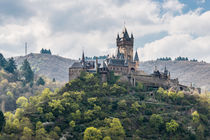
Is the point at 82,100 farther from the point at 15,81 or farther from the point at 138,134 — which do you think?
the point at 15,81

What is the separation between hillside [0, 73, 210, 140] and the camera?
270ft

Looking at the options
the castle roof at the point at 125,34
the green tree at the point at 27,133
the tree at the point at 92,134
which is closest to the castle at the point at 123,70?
the castle roof at the point at 125,34

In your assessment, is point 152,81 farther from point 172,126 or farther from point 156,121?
point 172,126

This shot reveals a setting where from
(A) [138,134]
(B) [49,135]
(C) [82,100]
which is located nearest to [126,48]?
Answer: (C) [82,100]

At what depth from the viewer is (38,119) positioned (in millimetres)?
86438

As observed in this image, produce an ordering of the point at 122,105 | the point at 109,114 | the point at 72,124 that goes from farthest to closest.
A: 1. the point at 122,105
2. the point at 109,114
3. the point at 72,124

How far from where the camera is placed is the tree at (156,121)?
90500 millimetres

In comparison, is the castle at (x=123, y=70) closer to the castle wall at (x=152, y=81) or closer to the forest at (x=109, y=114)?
the castle wall at (x=152, y=81)

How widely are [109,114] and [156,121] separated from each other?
12.1 meters

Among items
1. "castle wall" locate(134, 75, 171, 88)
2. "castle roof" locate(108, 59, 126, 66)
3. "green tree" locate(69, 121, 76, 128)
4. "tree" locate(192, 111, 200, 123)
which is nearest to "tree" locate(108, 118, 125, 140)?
"green tree" locate(69, 121, 76, 128)

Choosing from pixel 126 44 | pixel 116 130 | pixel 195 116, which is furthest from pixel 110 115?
pixel 126 44

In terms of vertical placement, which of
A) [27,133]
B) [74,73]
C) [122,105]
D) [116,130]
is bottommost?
[116,130]

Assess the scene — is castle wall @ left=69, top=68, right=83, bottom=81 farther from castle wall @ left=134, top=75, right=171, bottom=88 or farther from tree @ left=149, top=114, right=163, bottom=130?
tree @ left=149, top=114, right=163, bottom=130

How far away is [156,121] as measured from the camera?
9119cm
